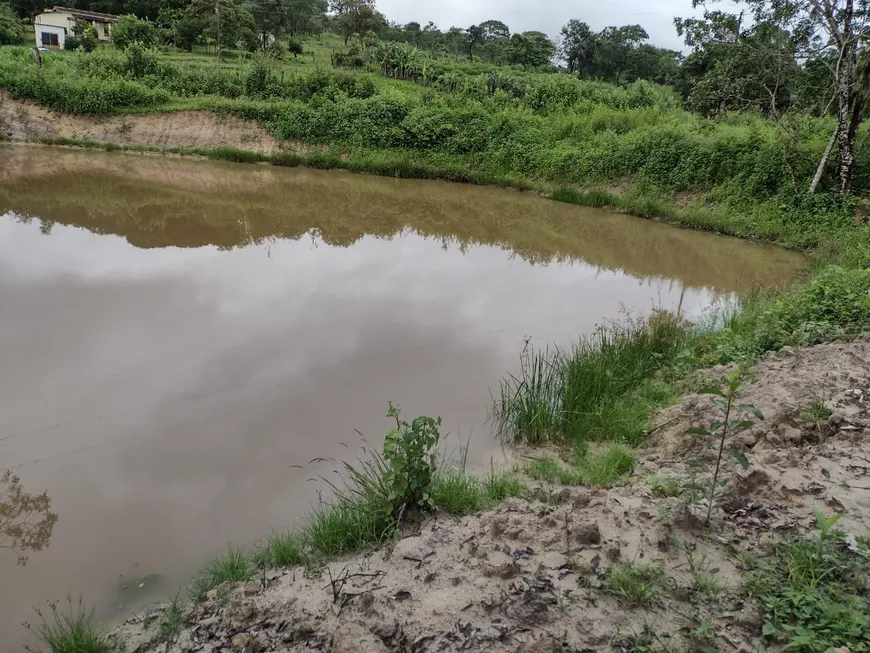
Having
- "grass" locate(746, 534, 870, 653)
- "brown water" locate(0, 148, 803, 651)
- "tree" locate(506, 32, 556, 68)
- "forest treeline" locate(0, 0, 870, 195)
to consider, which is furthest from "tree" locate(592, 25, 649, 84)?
"grass" locate(746, 534, 870, 653)

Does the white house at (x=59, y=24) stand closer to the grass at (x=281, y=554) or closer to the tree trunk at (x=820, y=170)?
the tree trunk at (x=820, y=170)

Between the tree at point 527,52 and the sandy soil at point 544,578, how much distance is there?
42.5 metres

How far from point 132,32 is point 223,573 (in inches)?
1360

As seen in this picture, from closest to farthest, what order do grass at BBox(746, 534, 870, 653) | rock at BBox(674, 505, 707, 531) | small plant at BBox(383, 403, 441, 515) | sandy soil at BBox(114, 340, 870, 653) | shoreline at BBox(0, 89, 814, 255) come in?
grass at BBox(746, 534, 870, 653) < sandy soil at BBox(114, 340, 870, 653) < rock at BBox(674, 505, 707, 531) < small plant at BBox(383, 403, 441, 515) < shoreline at BBox(0, 89, 814, 255)

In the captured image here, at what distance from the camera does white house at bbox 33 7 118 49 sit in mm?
32322

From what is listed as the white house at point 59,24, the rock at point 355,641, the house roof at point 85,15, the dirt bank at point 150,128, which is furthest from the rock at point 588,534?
the house roof at point 85,15

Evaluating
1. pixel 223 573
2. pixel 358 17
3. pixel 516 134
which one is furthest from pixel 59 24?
pixel 223 573

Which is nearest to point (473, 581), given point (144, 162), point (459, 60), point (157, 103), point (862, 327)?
point (862, 327)

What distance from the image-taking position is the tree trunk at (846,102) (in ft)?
36.8

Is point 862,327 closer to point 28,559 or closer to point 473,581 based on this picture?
point 473,581

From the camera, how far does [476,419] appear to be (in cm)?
508

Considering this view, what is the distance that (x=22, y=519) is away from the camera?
3.63 m

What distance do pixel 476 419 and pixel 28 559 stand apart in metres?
3.32

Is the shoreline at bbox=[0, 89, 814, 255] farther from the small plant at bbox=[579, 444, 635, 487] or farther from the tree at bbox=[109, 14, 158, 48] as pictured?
the small plant at bbox=[579, 444, 635, 487]
